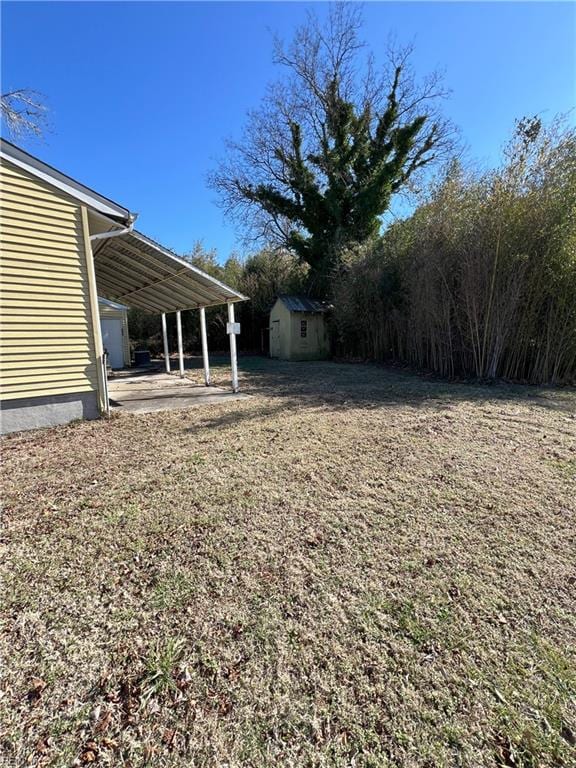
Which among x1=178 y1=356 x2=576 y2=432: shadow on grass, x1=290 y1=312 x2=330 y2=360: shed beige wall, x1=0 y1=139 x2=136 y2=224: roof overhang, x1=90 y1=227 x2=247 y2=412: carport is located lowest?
x1=178 y1=356 x2=576 y2=432: shadow on grass

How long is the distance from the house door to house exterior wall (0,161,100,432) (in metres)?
10.5

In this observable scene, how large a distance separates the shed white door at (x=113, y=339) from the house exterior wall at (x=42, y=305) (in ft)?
27.5

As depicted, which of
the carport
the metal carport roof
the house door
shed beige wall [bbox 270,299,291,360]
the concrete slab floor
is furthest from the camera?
the house door

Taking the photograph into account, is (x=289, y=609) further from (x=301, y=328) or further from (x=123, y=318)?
(x=123, y=318)

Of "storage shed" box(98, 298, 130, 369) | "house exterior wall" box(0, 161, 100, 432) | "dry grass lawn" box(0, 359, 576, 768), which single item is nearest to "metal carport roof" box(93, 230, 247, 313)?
"house exterior wall" box(0, 161, 100, 432)

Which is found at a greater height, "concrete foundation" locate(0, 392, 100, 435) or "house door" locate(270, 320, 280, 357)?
"house door" locate(270, 320, 280, 357)

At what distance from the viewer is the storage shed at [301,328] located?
14.0 metres

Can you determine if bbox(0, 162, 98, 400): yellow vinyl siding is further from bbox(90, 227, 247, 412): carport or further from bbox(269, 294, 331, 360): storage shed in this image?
bbox(269, 294, 331, 360): storage shed

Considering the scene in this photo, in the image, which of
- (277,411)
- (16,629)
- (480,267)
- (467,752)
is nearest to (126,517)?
(16,629)

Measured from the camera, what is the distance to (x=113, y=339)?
1266 centimetres

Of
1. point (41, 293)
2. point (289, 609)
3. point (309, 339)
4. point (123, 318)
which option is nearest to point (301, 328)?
point (309, 339)

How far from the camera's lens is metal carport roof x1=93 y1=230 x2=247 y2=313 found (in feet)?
18.4

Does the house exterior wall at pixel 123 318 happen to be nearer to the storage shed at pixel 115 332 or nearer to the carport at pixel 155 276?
the storage shed at pixel 115 332

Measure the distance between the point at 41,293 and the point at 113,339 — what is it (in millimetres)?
8969
